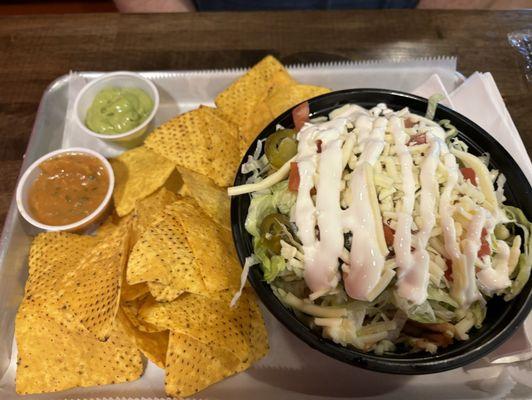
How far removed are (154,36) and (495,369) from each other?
2043mm

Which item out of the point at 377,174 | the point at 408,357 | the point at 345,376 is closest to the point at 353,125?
the point at 377,174

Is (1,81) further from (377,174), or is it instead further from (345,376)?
(345,376)

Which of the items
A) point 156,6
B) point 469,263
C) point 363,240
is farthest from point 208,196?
point 156,6

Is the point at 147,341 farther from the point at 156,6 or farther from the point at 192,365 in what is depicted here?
the point at 156,6

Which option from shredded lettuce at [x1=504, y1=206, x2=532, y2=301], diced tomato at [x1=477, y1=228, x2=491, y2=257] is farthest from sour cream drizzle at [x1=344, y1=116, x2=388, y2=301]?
shredded lettuce at [x1=504, y1=206, x2=532, y2=301]

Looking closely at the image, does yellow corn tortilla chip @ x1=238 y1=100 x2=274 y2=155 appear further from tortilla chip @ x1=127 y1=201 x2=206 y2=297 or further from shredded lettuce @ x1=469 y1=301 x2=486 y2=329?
shredded lettuce @ x1=469 y1=301 x2=486 y2=329

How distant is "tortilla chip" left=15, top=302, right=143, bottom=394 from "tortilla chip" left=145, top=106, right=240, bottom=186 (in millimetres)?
654

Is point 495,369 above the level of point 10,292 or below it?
above

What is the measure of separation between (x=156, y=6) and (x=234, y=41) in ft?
1.73

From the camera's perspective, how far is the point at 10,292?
1.60m

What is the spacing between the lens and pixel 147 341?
1418 millimetres

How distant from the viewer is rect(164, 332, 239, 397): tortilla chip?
4.24 ft

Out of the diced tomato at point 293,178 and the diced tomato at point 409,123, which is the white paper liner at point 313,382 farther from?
the diced tomato at point 409,123

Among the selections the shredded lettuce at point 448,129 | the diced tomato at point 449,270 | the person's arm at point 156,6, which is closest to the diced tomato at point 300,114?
the shredded lettuce at point 448,129
